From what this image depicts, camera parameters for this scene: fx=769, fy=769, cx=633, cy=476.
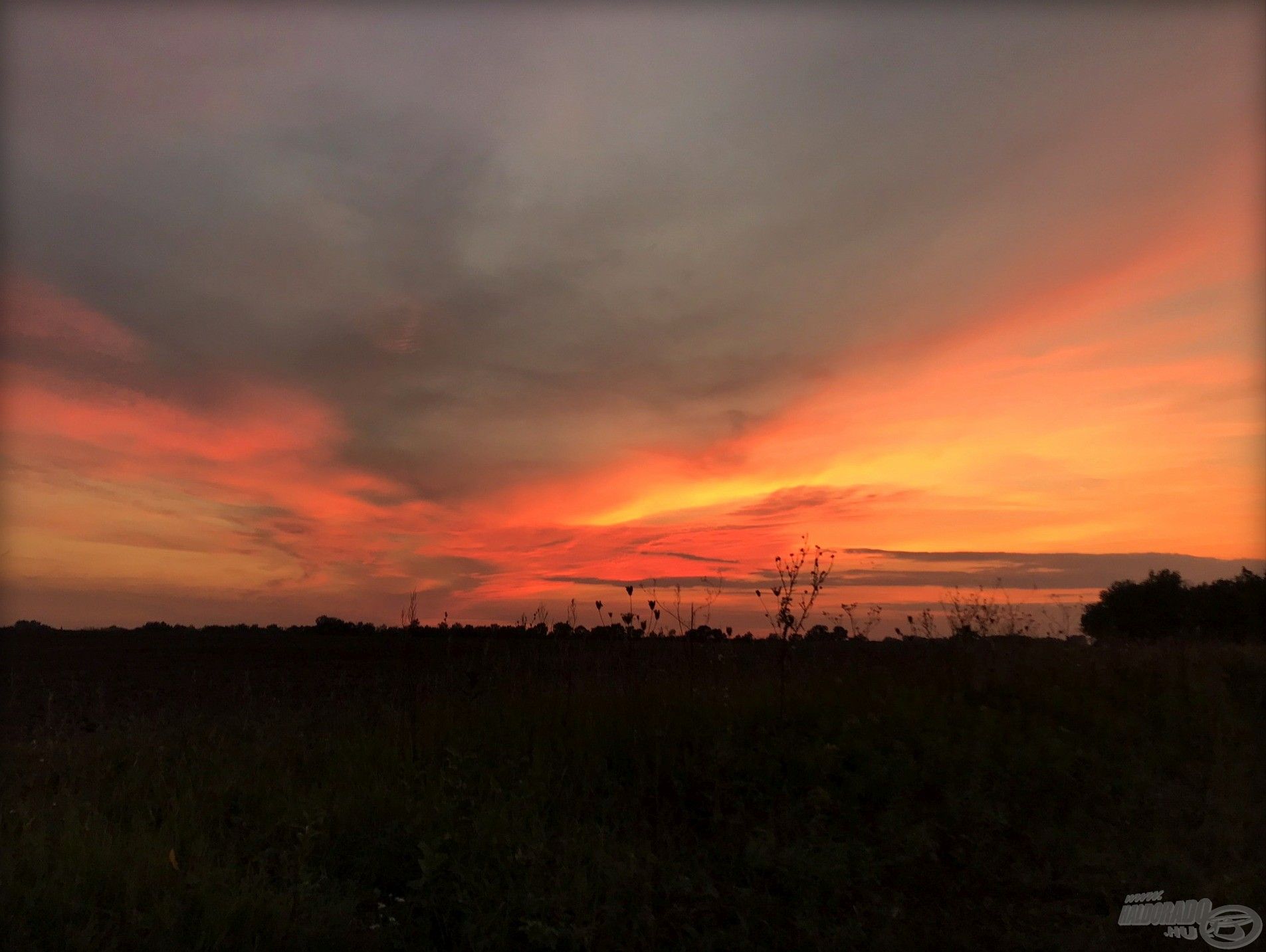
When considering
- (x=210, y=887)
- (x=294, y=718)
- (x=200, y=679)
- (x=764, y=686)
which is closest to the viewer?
(x=210, y=887)

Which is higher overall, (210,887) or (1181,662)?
(1181,662)

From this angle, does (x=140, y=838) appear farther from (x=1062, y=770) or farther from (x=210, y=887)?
(x=1062, y=770)

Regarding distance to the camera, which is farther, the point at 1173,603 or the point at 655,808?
the point at 1173,603

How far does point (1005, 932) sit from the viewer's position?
5055 mm

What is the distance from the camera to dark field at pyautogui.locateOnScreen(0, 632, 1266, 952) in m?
4.86

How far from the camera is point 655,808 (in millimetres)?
6609

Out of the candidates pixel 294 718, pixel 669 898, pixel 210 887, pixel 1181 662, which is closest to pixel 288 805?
pixel 210 887

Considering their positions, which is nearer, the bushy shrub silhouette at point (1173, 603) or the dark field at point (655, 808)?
the dark field at point (655, 808)

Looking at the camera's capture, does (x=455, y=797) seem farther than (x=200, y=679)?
No

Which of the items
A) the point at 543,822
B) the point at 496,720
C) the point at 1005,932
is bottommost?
the point at 1005,932

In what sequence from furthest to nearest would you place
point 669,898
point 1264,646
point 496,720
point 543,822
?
point 1264,646 < point 496,720 < point 543,822 < point 669,898

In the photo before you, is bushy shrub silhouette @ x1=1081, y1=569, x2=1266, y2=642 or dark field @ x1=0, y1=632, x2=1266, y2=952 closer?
dark field @ x1=0, y1=632, x2=1266, y2=952

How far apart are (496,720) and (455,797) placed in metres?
1.68

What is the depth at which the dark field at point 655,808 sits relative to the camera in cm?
486
